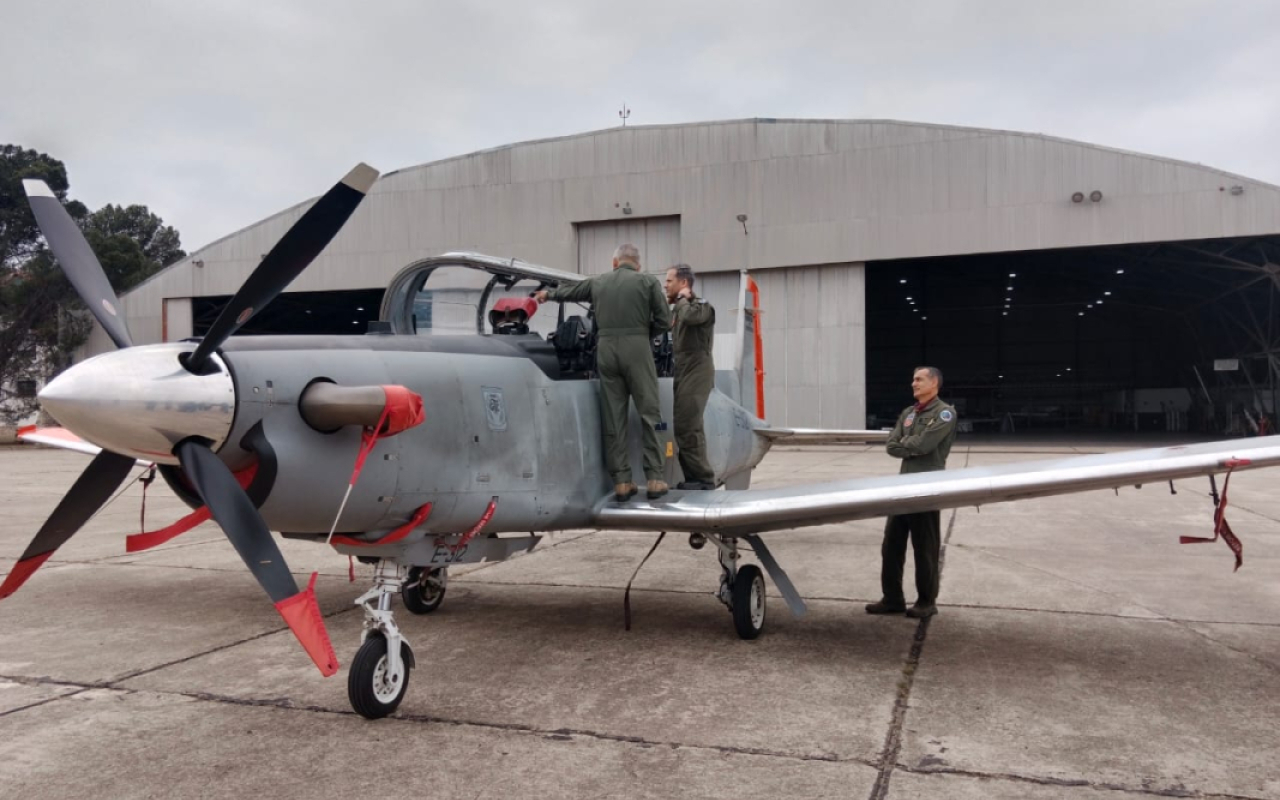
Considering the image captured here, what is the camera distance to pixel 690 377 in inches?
225

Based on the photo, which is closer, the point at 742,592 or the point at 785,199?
the point at 742,592

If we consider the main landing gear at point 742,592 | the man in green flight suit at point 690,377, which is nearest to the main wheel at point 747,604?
the main landing gear at point 742,592

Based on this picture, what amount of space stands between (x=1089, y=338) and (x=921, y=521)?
57.6 metres

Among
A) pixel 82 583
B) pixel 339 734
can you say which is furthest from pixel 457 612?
pixel 82 583

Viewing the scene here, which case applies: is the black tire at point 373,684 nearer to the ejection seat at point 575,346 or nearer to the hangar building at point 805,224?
the ejection seat at point 575,346

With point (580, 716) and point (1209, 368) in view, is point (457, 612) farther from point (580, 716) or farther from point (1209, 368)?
point (1209, 368)

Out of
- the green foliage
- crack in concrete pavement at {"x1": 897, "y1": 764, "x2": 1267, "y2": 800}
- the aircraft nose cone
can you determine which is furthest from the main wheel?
the green foliage

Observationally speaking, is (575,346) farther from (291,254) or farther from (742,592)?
(291,254)

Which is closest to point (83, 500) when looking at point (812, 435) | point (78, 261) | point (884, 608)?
point (78, 261)

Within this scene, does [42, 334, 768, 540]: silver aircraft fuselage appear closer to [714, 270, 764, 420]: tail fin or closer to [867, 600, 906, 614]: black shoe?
[867, 600, 906, 614]: black shoe

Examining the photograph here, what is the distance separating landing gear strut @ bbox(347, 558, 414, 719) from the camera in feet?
12.2

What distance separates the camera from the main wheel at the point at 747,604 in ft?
17.1

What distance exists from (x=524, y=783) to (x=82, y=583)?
5.89 m

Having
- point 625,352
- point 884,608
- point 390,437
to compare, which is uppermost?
point 625,352
